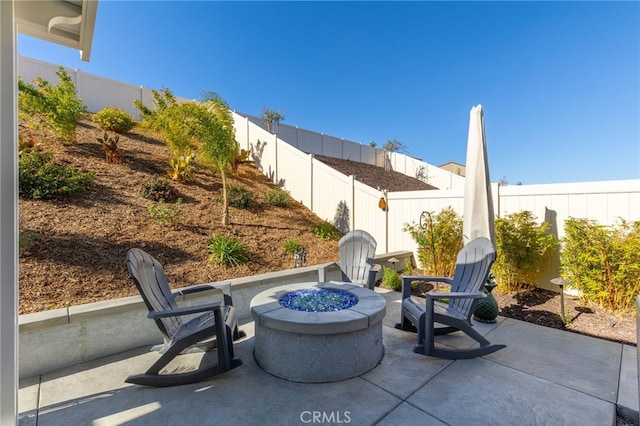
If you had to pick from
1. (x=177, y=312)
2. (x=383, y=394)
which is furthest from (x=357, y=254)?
(x=177, y=312)

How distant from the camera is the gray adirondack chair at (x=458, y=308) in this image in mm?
2660

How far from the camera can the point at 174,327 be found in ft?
8.81

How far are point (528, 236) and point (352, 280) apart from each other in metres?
2.86

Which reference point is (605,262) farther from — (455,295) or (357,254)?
(357,254)

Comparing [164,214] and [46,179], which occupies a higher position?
[46,179]

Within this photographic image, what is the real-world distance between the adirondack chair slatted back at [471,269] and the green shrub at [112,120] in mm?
10733

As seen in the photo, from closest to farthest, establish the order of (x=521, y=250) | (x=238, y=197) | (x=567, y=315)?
→ (x=567, y=315) → (x=521, y=250) → (x=238, y=197)

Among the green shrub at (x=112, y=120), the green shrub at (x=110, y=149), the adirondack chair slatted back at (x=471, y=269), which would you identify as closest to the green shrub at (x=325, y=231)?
the adirondack chair slatted back at (x=471, y=269)

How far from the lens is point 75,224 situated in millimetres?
4590

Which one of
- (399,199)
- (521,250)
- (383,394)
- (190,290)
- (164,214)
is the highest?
(399,199)

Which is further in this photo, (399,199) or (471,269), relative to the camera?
(399,199)

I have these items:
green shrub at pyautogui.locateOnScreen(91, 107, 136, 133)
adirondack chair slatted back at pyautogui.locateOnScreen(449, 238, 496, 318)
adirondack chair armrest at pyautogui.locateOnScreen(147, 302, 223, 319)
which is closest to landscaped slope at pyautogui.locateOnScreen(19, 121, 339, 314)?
green shrub at pyautogui.locateOnScreen(91, 107, 136, 133)

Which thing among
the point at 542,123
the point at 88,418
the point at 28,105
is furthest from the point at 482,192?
the point at 28,105

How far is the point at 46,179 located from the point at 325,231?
5847 millimetres
